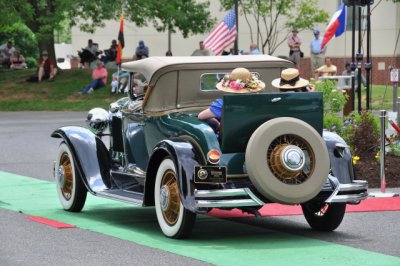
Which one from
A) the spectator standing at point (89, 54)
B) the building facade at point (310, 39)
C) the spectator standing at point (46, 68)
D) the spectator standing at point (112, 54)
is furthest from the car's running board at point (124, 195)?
the spectator standing at point (89, 54)

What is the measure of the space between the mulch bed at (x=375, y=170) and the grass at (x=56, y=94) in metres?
16.3

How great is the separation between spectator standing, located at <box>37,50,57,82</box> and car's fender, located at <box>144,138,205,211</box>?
29.0m

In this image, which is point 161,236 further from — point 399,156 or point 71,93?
Result: point 71,93

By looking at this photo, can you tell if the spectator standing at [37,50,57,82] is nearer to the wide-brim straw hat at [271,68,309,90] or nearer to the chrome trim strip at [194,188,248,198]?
the wide-brim straw hat at [271,68,309,90]

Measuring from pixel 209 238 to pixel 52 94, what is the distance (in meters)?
27.4

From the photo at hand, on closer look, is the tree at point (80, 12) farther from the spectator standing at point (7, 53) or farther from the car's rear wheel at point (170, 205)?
the car's rear wheel at point (170, 205)

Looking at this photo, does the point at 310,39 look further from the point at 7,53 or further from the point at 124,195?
the point at 124,195

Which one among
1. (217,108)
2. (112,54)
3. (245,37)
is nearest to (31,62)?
(245,37)

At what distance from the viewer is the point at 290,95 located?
9.60 metres

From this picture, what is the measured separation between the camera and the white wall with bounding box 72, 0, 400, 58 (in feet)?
141

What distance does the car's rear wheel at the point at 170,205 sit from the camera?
31.0ft

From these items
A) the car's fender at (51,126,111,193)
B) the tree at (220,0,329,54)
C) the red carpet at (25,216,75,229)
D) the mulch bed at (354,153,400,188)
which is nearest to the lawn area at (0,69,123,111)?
the tree at (220,0,329,54)

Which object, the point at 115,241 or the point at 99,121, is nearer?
the point at 115,241

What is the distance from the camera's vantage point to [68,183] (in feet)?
38.7
